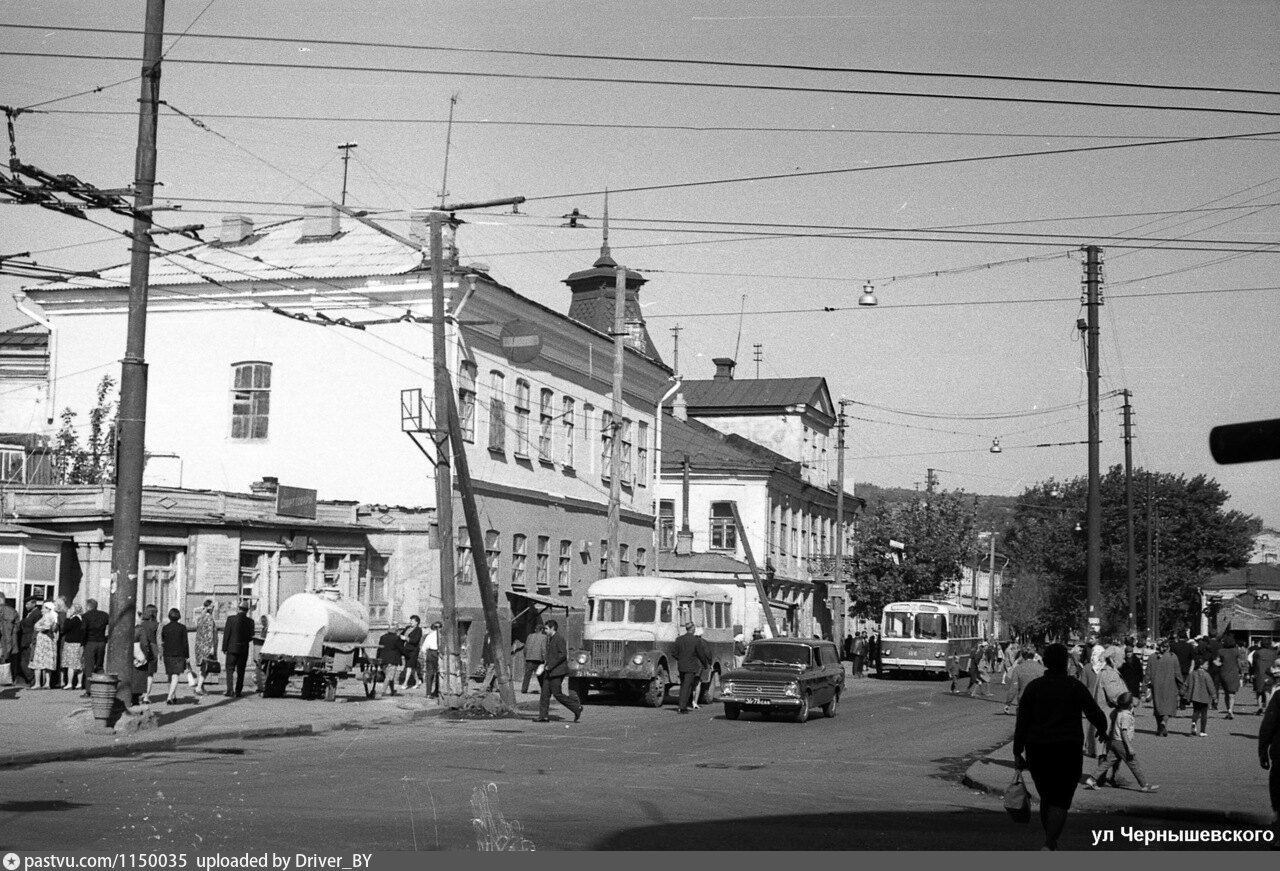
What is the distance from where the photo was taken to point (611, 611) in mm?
33812

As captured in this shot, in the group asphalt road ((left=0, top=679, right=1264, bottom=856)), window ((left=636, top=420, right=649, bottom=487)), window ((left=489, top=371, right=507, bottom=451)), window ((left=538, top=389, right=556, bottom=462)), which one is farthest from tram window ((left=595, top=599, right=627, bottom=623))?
window ((left=636, top=420, right=649, bottom=487))

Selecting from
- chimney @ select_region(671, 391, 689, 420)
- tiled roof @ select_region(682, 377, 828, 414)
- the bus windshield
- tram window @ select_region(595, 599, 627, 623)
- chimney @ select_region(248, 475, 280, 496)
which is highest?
tiled roof @ select_region(682, 377, 828, 414)

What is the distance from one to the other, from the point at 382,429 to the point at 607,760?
875 inches

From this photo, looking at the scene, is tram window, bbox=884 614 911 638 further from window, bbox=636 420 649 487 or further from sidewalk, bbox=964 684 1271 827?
sidewalk, bbox=964 684 1271 827

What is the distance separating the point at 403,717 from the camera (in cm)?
2533

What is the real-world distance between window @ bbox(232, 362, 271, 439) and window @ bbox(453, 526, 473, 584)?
6325 mm

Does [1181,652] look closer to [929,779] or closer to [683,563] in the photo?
[929,779]

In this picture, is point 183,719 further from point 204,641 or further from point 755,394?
point 755,394

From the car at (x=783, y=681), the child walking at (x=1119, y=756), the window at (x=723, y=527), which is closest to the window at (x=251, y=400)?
the car at (x=783, y=681)

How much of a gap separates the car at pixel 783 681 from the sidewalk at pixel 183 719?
18.3ft

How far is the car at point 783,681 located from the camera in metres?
27.8

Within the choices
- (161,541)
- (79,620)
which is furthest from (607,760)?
(161,541)

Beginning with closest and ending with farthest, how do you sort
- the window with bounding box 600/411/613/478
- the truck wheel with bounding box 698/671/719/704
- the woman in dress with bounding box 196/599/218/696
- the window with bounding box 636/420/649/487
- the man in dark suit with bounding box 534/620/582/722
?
1. the man in dark suit with bounding box 534/620/582/722
2. the woman in dress with bounding box 196/599/218/696
3. the truck wheel with bounding box 698/671/719/704
4. the window with bounding box 600/411/613/478
5. the window with bounding box 636/420/649/487

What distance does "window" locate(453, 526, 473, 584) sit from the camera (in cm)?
3888
